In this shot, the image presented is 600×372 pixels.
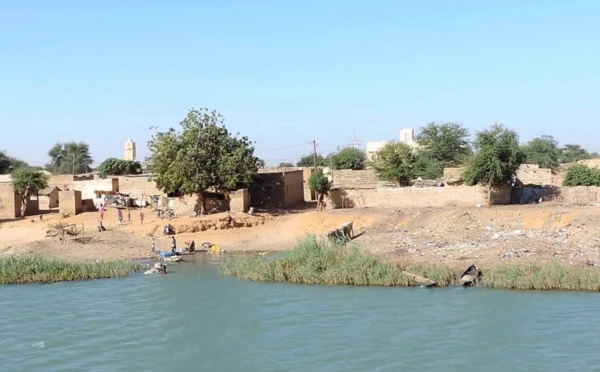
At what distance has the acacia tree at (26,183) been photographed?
136ft

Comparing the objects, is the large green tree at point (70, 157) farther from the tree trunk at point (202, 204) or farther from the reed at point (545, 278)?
the reed at point (545, 278)

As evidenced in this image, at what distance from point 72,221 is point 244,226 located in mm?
9529

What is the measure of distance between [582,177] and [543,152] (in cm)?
2229

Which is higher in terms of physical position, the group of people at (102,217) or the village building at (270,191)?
the village building at (270,191)

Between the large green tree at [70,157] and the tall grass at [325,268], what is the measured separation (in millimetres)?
64605

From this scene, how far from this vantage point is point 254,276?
974 inches

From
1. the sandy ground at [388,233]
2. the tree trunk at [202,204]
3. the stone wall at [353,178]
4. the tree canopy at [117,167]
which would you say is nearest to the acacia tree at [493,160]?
the sandy ground at [388,233]

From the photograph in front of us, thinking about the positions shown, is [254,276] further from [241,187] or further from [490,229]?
[241,187]

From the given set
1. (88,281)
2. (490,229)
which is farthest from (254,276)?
(490,229)

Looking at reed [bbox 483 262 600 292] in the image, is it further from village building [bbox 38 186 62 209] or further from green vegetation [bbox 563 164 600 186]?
village building [bbox 38 186 62 209]

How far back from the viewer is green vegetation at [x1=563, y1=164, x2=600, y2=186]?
39.5 metres

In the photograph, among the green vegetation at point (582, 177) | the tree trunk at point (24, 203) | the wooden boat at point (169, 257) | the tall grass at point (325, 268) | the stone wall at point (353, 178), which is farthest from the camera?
the stone wall at point (353, 178)

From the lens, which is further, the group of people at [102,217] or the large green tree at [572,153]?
the large green tree at [572,153]

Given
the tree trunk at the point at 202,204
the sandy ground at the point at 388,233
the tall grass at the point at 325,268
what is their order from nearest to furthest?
the tall grass at the point at 325,268 < the sandy ground at the point at 388,233 < the tree trunk at the point at 202,204
